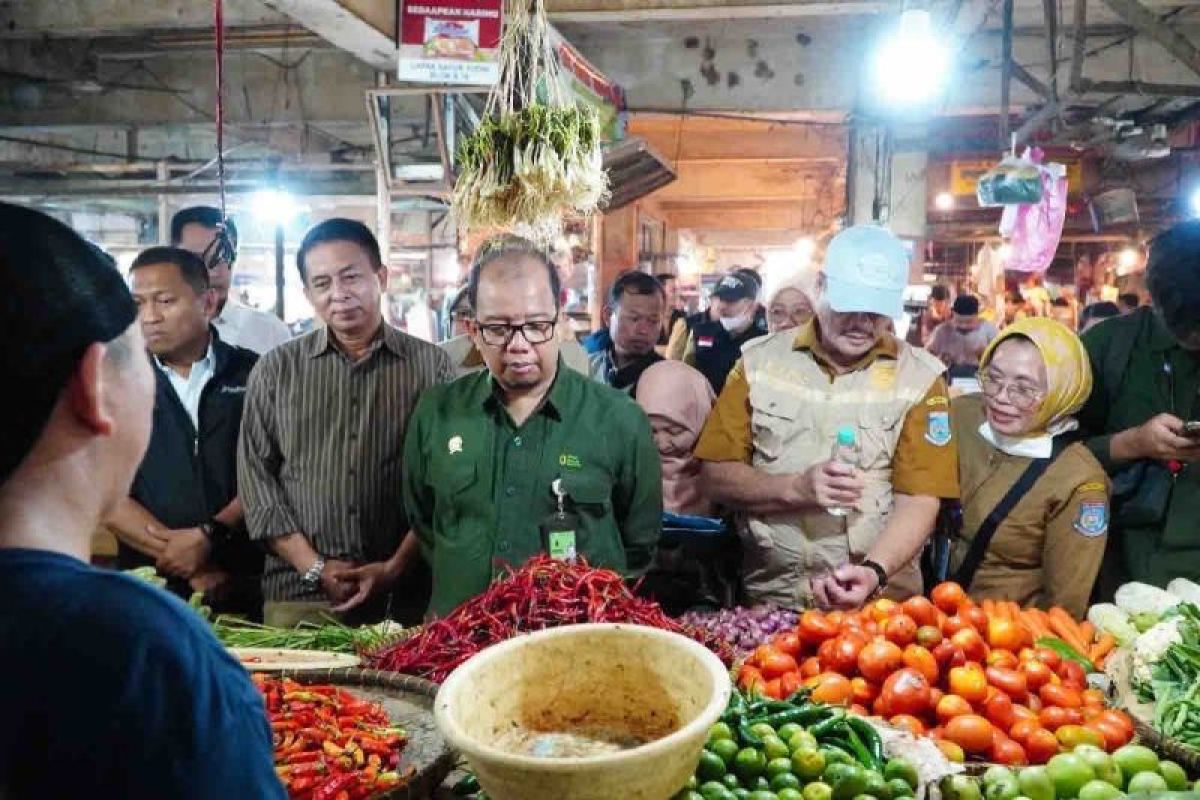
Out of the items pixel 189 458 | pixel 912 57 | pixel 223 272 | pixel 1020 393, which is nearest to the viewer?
pixel 1020 393

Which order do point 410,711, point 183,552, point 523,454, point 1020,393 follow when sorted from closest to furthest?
point 410,711, point 523,454, point 1020,393, point 183,552

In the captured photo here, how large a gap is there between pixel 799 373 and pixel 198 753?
262cm

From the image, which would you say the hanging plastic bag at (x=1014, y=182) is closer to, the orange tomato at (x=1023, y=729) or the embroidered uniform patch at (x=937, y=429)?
the embroidered uniform patch at (x=937, y=429)

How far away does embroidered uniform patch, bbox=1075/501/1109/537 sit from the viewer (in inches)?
126

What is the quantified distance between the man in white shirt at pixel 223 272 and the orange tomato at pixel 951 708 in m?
3.31

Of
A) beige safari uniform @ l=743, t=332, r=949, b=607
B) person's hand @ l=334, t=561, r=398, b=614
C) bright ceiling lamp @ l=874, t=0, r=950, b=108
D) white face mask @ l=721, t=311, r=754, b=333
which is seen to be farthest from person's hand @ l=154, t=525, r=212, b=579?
bright ceiling lamp @ l=874, t=0, r=950, b=108

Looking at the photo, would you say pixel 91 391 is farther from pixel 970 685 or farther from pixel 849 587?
pixel 849 587

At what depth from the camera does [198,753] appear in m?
1.00

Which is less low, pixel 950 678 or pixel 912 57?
pixel 912 57

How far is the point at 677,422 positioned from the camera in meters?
4.31

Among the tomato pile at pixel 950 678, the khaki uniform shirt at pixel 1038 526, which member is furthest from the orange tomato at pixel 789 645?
the khaki uniform shirt at pixel 1038 526

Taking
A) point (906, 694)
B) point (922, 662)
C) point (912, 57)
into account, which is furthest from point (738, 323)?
point (906, 694)

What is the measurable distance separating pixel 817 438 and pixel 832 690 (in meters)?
1.07

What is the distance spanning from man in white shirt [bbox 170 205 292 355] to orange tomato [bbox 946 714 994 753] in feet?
11.1
